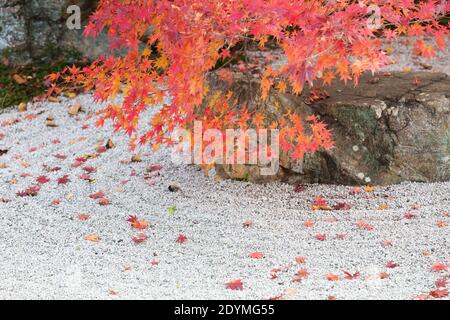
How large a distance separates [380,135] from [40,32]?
184 inches

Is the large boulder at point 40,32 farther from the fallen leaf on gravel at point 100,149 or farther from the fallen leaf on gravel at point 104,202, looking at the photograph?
the fallen leaf on gravel at point 104,202

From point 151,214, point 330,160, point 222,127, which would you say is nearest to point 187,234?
point 151,214

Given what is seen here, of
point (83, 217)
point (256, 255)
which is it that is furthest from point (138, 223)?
point (256, 255)

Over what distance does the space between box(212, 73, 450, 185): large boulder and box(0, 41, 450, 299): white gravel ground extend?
13 cm

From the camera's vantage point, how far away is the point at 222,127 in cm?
554

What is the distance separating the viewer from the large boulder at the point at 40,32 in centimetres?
870

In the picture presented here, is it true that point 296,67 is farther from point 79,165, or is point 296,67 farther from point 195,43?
point 79,165

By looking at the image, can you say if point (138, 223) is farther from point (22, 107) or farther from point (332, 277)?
point (22, 107)

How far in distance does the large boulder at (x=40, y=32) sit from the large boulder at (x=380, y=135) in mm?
3516

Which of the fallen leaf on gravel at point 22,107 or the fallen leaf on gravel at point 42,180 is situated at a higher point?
the fallen leaf on gravel at point 22,107

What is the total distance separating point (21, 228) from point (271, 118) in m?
2.01

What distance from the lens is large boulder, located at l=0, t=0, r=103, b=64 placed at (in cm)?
870

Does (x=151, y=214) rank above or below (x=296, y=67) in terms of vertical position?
below

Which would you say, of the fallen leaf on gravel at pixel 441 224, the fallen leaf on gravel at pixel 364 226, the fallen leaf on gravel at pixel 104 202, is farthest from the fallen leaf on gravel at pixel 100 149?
the fallen leaf on gravel at pixel 441 224
